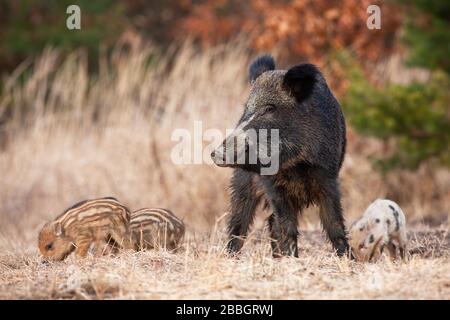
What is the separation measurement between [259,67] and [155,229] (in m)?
1.56

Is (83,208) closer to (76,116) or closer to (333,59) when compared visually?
(76,116)

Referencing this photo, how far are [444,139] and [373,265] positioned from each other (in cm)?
527

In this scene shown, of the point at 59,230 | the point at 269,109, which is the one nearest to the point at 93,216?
the point at 59,230

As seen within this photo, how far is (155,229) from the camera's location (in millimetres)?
6570

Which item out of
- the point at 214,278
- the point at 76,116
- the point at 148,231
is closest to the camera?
the point at 214,278

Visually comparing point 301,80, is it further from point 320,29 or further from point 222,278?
point 320,29

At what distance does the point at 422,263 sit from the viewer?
17.6 feet

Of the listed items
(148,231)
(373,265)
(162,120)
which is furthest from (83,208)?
(162,120)

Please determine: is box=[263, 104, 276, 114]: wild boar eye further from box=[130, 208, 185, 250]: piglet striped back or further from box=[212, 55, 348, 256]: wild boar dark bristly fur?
box=[130, 208, 185, 250]: piglet striped back

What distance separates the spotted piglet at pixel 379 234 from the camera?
6.01 m

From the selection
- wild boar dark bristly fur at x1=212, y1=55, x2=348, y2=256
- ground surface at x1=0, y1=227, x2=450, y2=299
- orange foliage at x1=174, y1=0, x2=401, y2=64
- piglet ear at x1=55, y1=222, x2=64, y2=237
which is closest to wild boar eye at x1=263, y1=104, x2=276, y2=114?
wild boar dark bristly fur at x1=212, y1=55, x2=348, y2=256

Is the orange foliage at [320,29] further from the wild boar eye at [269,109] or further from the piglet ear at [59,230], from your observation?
the piglet ear at [59,230]
